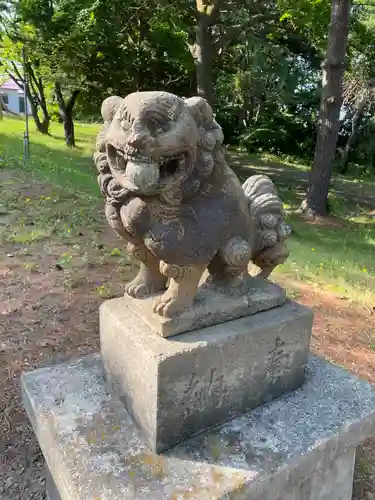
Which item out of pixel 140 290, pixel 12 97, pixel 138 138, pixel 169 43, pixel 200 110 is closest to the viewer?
pixel 138 138

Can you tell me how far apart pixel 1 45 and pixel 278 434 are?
1501cm

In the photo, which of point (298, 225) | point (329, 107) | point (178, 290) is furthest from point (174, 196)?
point (329, 107)

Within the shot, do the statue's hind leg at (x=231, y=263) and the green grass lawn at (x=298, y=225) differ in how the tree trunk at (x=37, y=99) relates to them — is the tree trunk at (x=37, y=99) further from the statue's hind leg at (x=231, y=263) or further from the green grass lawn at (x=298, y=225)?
the statue's hind leg at (x=231, y=263)

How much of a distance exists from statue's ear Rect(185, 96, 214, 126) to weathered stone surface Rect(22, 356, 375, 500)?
1130mm

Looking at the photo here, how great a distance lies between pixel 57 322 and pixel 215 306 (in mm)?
1787

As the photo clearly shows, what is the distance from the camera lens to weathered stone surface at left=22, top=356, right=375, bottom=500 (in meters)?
1.49

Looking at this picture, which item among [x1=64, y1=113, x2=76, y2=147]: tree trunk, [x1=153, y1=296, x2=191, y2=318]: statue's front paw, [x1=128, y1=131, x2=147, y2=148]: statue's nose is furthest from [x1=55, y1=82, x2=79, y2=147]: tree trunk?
[x1=128, y1=131, x2=147, y2=148]: statue's nose

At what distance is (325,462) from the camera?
5.68ft

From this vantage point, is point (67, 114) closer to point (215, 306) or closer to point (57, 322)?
point (57, 322)

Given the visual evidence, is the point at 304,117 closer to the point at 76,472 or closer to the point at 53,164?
the point at 53,164

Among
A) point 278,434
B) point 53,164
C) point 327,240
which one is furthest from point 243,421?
point 53,164

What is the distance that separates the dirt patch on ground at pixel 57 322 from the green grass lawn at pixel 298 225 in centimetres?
35

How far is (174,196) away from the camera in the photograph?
147 cm

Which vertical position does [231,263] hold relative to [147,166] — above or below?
below
